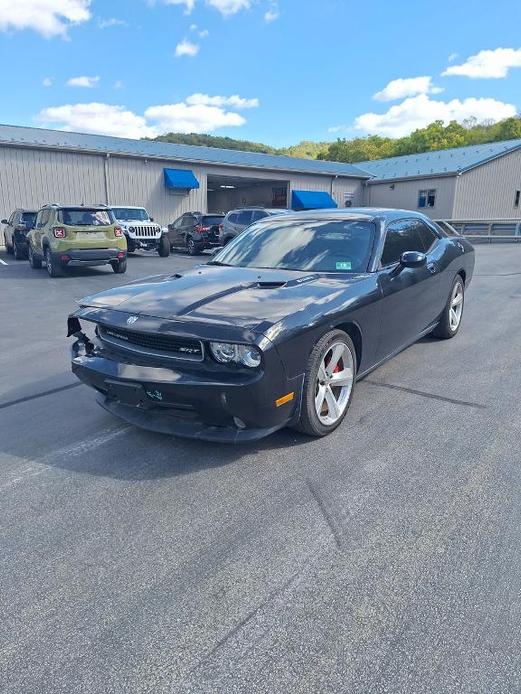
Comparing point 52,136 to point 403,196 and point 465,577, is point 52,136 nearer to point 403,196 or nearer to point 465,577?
point 403,196

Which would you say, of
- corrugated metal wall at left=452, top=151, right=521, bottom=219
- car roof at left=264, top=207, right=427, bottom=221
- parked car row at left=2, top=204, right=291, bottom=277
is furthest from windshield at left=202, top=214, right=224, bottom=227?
corrugated metal wall at left=452, top=151, right=521, bottom=219

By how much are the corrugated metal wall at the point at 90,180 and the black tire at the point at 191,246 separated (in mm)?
7754

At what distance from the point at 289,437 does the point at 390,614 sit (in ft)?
5.30

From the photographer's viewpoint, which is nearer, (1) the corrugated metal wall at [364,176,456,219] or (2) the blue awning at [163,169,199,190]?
(2) the blue awning at [163,169,199,190]

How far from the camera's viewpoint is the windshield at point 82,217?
12.4m

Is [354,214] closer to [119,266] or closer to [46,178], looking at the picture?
[119,266]

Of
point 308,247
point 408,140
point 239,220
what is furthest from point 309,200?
point 408,140

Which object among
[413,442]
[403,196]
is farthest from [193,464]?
[403,196]

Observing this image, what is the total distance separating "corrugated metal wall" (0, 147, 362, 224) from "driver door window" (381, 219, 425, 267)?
2177 centimetres

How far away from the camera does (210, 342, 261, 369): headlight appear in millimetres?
2887

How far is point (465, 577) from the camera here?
2188 millimetres

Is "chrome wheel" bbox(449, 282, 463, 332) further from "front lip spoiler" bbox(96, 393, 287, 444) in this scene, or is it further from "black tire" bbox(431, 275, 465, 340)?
"front lip spoiler" bbox(96, 393, 287, 444)

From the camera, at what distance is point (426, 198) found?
106ft

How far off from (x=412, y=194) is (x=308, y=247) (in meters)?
31.6
